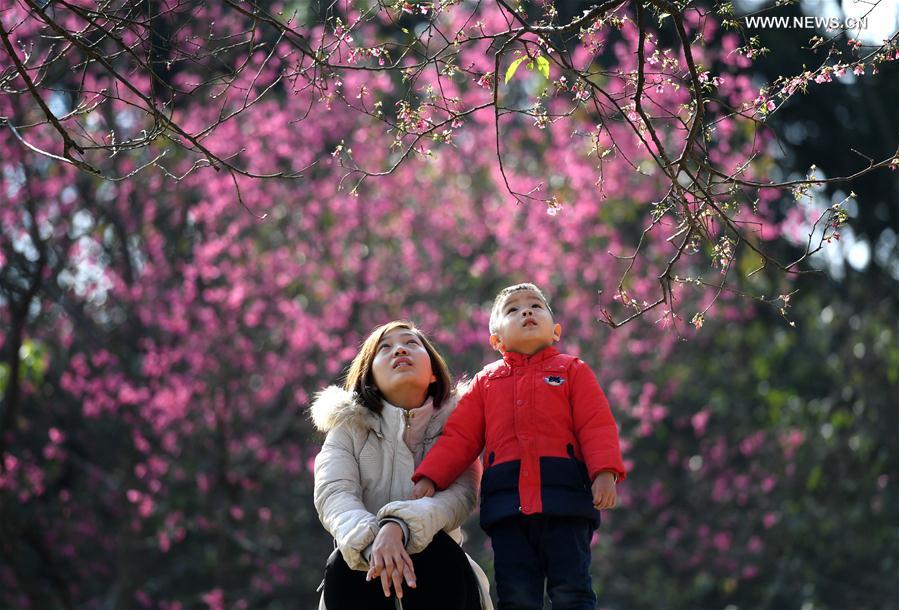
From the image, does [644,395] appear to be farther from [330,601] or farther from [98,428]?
[330,601]

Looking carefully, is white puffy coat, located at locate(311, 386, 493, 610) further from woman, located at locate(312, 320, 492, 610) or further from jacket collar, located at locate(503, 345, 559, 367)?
jacket collar, located at locate(503, 345, 559, 367)

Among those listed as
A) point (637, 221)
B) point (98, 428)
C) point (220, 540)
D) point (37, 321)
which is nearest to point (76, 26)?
point (37, 321)

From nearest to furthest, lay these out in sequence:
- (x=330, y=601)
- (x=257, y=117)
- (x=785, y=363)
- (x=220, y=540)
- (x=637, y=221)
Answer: (x=330, y=601), (x=220, y=540), (x=257, y=117), (x=637, y=221), (x=785, y=363)

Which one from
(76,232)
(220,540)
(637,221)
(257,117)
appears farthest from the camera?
(637,221)

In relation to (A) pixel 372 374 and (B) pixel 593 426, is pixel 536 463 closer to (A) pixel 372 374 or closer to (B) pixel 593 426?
(B) pixel 593 426

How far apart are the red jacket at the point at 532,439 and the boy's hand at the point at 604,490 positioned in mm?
19

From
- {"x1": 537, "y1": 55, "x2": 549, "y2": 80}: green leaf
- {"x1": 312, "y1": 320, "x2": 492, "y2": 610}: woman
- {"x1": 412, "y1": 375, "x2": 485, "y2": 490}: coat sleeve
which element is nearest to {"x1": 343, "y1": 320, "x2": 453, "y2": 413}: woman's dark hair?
{"x1": 312, "y1": 320, "x2": 492, "y2": 610}: woman

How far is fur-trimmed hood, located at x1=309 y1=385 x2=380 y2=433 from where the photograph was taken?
11.2 feet

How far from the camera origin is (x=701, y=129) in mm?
3295

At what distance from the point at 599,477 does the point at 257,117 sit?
670 centimetres

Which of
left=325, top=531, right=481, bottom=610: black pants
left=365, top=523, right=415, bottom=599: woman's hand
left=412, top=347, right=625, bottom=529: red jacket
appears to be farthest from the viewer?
left=412, top=347, right=625, bottom=529: red jacket

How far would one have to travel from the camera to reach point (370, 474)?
3.39m

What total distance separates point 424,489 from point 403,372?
37cm

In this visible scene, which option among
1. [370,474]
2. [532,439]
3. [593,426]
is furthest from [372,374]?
[593,426]
